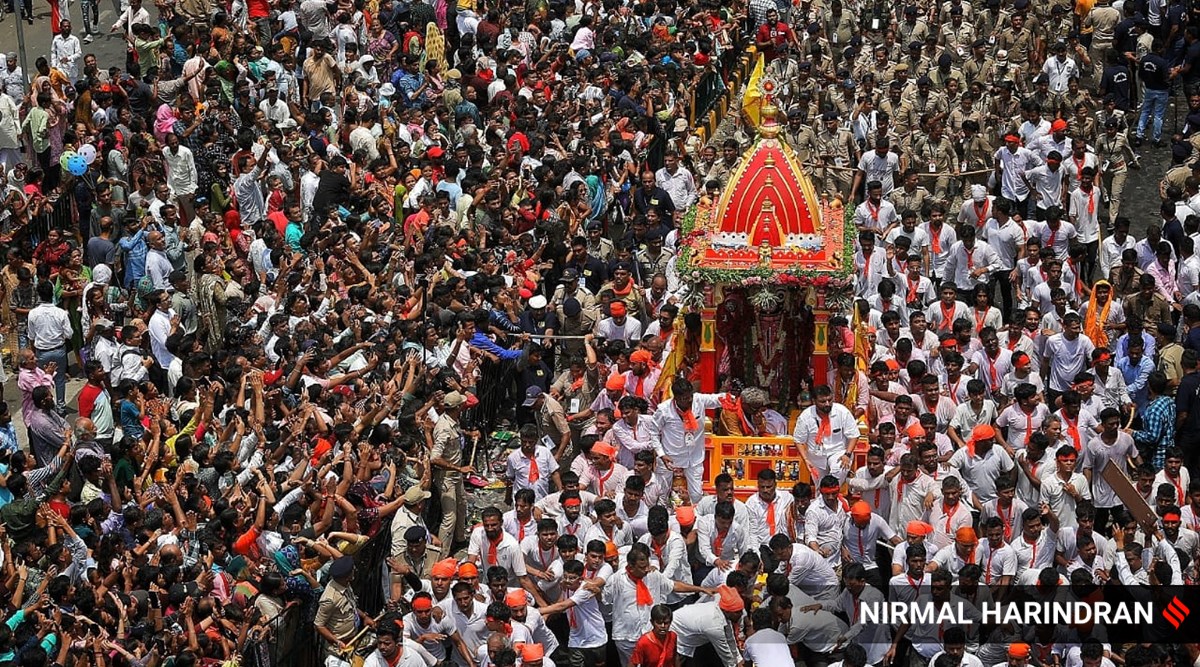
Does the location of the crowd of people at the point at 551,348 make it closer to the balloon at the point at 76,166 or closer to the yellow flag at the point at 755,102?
the balloon at the point at 76,166

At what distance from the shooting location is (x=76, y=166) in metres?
23.8

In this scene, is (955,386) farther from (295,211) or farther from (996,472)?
(295,211)

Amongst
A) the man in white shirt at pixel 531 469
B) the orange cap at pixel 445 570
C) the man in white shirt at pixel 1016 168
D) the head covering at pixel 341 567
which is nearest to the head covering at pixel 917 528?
the man in white shirt at pixel 531 469

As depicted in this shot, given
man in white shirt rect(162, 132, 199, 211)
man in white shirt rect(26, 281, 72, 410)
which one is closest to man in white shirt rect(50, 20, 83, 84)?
man in white shirt rect(162, 132, 199, 211)

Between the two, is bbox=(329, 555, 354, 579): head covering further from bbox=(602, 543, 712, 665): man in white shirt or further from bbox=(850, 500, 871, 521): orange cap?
bbox=(850, 500, 871, 521): orange cap

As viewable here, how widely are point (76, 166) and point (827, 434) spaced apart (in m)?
9.61

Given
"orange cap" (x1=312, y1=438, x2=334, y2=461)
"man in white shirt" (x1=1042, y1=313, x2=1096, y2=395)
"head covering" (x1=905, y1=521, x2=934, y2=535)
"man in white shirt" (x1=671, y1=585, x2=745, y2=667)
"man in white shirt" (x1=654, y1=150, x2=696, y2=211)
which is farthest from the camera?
"man in white shirt" (x1=654, y1=150, x2=696, y2=211)

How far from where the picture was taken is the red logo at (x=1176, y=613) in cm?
1689

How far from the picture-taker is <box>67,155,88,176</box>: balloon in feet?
77.9

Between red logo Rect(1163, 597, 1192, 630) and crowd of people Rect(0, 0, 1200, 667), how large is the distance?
1.03 ft

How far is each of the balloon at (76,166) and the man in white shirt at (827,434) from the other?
9.25m

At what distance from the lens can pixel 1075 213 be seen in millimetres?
24609

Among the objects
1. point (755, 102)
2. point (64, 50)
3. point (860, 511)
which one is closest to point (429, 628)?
point (860, 511)

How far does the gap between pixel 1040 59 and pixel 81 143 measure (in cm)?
1413
